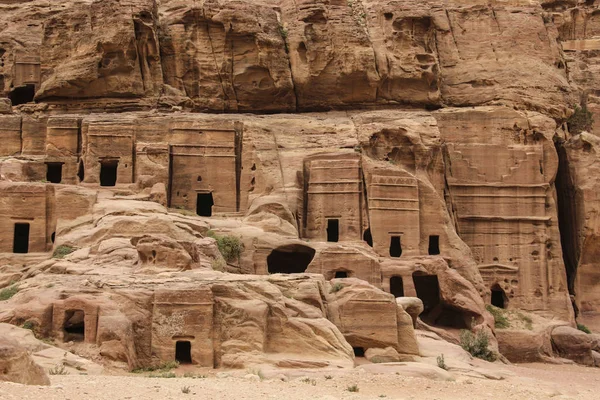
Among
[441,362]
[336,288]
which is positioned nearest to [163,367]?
[336,288]

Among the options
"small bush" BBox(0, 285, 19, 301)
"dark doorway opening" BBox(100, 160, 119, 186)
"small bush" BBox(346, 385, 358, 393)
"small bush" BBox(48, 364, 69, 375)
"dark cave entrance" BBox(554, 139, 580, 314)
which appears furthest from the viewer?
"dark cave entrance" BBox(554, 139, 580, 314)

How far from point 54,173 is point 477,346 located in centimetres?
2011

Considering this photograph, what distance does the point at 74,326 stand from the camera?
81.3 feet

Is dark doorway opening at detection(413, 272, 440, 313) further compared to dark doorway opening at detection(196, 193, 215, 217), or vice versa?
dark doorway opening at detection(196, 193, 215, 217)

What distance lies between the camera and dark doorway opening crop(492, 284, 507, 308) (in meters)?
40.9

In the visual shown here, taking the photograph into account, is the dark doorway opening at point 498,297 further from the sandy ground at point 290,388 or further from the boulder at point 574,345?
the sandy ground at point 290,388

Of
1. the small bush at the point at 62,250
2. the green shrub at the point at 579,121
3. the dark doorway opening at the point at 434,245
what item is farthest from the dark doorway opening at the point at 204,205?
the green shrub at the point at 579,121

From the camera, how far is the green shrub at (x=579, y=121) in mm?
47656

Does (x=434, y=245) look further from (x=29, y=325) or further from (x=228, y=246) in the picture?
(x=29, y=325)

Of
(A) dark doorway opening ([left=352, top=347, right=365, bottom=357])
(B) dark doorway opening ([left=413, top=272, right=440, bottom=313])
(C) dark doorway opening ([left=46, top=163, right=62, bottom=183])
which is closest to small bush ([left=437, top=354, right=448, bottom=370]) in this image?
(A) dark doorway opening ([left=352, top=347, right=365, bottom=357])

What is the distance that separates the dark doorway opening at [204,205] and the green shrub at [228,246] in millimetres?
5845

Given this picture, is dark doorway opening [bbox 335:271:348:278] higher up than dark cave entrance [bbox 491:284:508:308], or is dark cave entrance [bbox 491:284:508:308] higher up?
dark doorway opening [bbox 335:271:348:278]

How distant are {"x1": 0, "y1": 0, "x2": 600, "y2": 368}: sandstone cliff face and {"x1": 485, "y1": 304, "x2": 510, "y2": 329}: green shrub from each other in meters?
0.99

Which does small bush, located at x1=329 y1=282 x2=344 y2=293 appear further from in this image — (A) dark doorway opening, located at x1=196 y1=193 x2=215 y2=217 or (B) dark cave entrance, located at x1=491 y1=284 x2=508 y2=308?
(B) dark cave entrance, located at x1=491 y1=284 x2=508 y2=308
